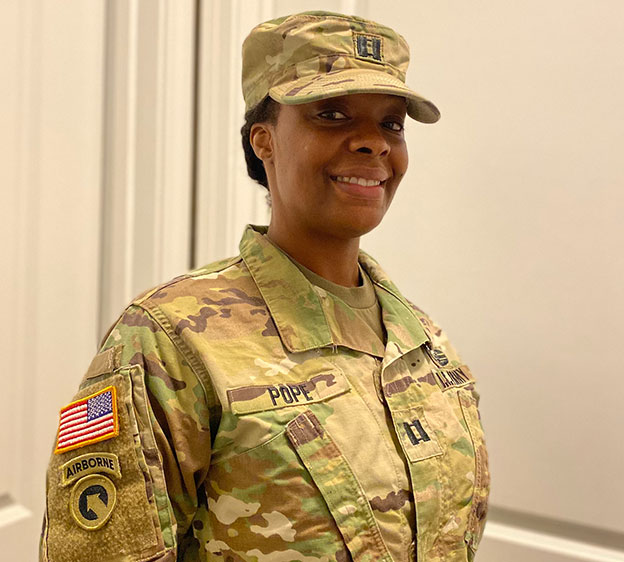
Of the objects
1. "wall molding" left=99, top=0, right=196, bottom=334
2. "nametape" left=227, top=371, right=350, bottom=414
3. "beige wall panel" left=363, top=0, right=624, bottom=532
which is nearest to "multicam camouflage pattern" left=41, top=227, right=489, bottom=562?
"nametape" left=227, top=371, right=350, bottom=414

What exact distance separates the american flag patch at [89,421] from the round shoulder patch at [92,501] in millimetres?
36

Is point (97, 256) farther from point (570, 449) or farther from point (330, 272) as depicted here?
point (570, 449)

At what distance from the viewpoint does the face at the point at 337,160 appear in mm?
787

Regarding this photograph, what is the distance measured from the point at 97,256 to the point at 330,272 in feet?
1.89

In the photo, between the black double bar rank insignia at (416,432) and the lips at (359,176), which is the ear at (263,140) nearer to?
the lips at (359,176)

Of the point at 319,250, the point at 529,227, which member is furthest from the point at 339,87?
the point at 529,227

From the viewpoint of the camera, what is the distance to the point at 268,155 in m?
0.85

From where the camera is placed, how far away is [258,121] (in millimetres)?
858

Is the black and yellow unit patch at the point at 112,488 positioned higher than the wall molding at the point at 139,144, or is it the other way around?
the wall molding at the point at 139,144

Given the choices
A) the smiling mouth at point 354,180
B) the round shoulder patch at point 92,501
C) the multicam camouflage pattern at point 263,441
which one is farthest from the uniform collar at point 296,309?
the round shoulder patch at point 92,501

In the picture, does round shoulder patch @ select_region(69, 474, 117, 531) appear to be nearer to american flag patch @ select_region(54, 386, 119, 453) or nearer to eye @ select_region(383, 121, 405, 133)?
american flag patch @ select_region(54, 386, 119, 453)

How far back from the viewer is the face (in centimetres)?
79

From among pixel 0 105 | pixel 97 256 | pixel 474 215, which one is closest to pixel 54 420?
pixel 97 256

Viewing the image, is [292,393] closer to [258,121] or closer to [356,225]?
[356,225]
